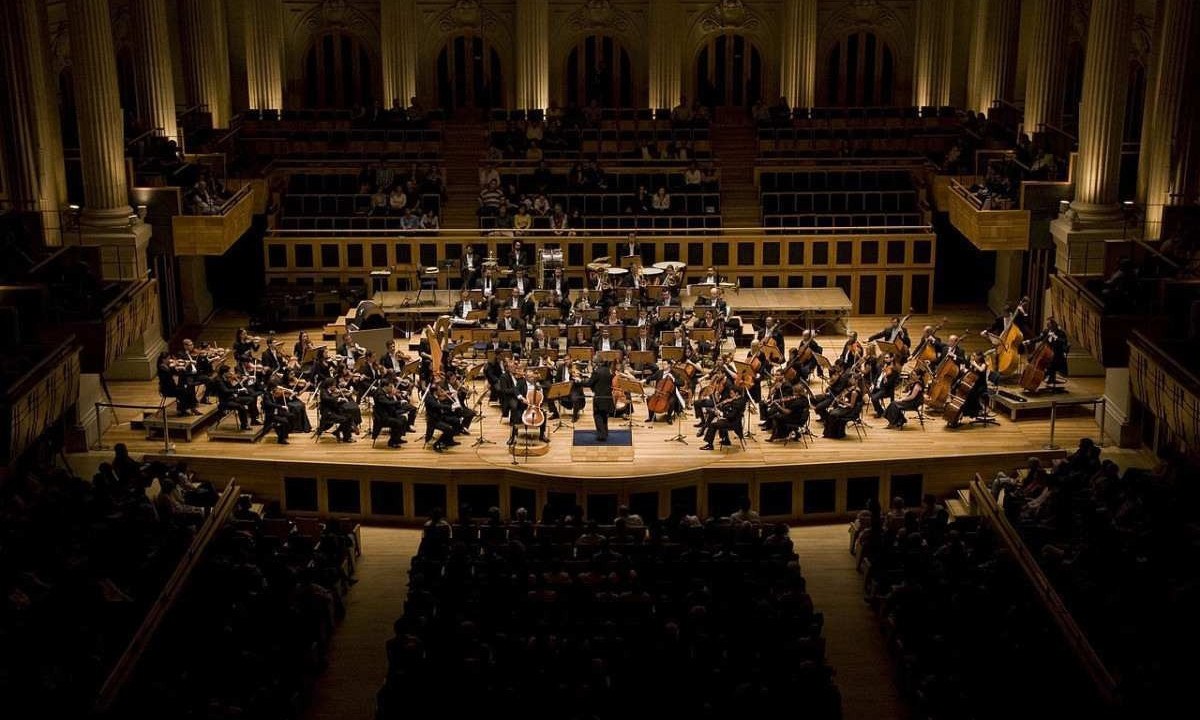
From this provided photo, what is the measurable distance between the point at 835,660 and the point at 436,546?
12.7ft

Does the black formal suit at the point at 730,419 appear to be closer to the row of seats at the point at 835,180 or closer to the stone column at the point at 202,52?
the row of seats at the point at 835,180

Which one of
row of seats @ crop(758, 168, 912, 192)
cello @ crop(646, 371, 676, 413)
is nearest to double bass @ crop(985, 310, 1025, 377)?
cello @ crop(646, 371, 676, 413)

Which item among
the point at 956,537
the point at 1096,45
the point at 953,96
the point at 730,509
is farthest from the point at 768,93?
the point at 956,537

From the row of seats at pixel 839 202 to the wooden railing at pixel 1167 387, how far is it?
370 inches

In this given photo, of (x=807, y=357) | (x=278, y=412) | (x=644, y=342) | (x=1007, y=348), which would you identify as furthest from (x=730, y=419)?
(x=278, y=412)

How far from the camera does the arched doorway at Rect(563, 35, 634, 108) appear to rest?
30.6 metres

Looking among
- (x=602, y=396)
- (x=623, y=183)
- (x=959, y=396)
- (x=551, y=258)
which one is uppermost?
(x=623, y=183)

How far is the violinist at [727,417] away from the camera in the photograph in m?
17.5

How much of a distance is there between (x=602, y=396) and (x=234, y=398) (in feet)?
14.8

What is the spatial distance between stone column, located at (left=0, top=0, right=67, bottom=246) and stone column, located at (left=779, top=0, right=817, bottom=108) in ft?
48.9

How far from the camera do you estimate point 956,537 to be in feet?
46.2

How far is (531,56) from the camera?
2952 centimetres

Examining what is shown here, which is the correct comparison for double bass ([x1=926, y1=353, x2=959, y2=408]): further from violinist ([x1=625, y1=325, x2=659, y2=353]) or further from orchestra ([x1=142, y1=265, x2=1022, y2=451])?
violinist ([x1=625, y1=325, x2=659, y2=353])

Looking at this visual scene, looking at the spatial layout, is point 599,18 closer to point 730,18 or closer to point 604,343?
point 730,18
